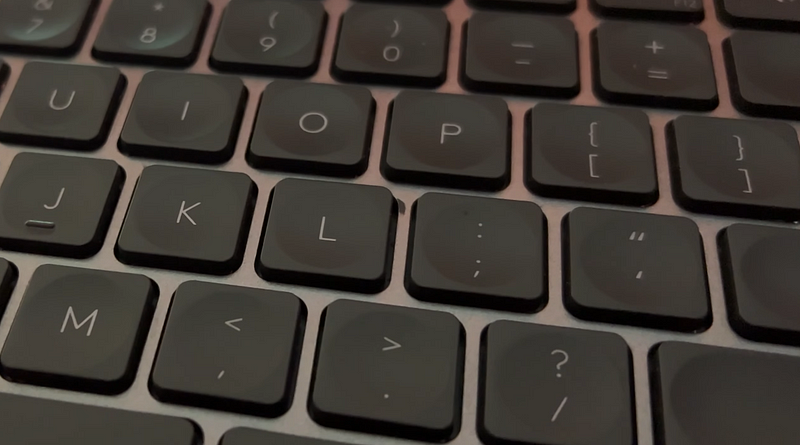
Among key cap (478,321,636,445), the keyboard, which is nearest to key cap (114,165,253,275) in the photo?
the keyboard

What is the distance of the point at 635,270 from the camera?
0.27 metres

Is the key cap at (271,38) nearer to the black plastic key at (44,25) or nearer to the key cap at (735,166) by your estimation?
the black plastic key at (44,25)

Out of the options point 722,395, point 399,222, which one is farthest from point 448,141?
point 722,395

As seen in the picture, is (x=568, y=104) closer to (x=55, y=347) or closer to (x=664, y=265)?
(x=664, y=265)

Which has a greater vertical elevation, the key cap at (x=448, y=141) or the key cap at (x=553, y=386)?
the key cap at (x=448, y=141)

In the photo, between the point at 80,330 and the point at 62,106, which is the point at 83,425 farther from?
the point at 62,106

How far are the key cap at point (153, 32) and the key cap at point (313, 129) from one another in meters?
0.05

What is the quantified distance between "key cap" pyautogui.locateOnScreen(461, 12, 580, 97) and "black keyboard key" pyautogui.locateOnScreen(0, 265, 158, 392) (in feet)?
0.58

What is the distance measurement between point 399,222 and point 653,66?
A: 14 centimetres

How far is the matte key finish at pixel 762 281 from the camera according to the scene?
257 millimetres

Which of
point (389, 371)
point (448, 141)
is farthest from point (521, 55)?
point (389, 371)

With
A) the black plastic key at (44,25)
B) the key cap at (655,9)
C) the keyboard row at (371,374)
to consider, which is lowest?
the keyboard row at (371,374)

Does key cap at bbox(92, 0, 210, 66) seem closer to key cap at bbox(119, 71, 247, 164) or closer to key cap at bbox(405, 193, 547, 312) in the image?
key cap at bbox(119, 71, 247, 164)

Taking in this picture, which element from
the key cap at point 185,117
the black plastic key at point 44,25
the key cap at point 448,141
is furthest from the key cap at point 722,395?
the black plastic key at point 44,25
